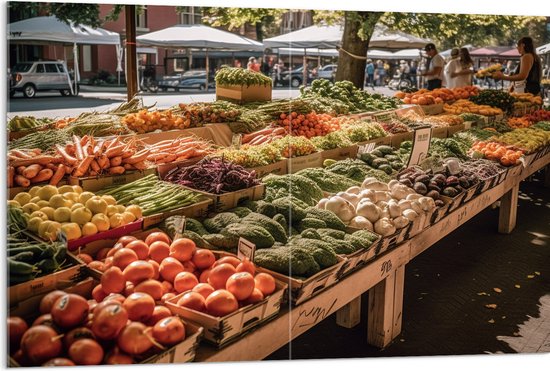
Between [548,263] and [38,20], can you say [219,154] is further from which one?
[548,263]

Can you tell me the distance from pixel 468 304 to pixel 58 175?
2.92m

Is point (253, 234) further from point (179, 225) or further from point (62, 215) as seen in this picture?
point (62, 215)

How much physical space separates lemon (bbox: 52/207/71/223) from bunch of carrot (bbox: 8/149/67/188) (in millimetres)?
555

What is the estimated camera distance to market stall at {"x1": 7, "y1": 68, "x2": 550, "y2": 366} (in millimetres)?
2199

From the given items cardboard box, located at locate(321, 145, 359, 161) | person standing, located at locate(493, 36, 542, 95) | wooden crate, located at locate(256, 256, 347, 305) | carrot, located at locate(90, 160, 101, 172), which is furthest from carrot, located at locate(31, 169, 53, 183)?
person standing, located at locate(493, 36, 542, 95)

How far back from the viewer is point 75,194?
2955mm

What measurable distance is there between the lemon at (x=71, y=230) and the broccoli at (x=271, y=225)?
0.82 m

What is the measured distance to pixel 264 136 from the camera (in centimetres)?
509

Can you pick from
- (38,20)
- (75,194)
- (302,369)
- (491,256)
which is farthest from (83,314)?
(491,256)

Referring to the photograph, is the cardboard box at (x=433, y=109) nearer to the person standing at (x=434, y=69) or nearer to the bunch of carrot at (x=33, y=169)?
the person standing at (x=434, y=69)

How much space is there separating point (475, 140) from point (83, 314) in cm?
548

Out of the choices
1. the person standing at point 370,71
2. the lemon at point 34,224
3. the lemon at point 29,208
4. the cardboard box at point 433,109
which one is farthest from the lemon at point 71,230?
the person standing at point 370,71

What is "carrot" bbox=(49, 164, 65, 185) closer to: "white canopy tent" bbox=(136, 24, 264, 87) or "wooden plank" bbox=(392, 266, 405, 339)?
"wooden plank" bbox=(392, 266, 405, 339)

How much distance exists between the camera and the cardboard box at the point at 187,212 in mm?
3007
